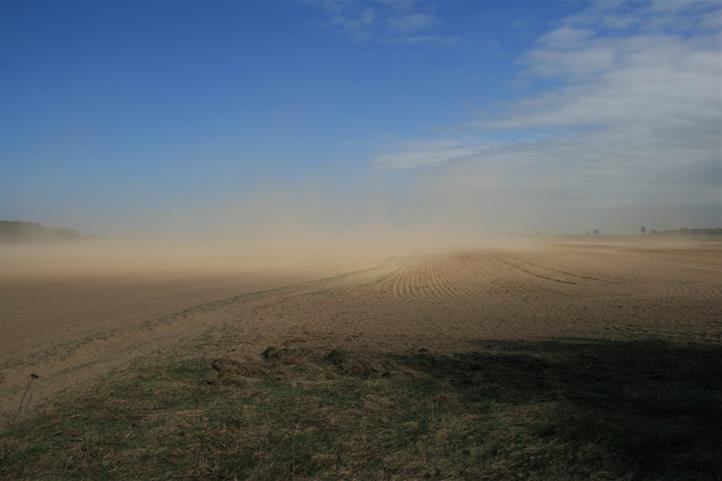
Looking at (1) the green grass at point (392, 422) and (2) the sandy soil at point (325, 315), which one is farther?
(2) the sandy soil at point (325, 315)

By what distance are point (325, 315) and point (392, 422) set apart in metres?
10.1

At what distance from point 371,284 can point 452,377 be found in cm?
1765

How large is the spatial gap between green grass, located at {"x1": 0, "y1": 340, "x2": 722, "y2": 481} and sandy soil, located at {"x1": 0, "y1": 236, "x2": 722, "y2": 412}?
1756 millimetres

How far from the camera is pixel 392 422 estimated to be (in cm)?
621

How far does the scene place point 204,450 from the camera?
5574mm

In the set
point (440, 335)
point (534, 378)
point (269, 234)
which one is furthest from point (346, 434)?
point (269, 234)

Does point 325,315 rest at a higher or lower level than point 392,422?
higher

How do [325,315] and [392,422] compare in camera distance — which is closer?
[392,422]

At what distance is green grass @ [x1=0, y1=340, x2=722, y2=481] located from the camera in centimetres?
504

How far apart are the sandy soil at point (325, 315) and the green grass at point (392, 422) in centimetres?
176

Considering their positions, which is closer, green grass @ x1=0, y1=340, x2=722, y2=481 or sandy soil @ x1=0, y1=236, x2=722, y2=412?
green grass @ x1=0, y1=340, x2=722, y2=481

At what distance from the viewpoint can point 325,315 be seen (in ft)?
53.2

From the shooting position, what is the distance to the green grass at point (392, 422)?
5.04 m

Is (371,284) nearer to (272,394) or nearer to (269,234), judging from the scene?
(272,394)
